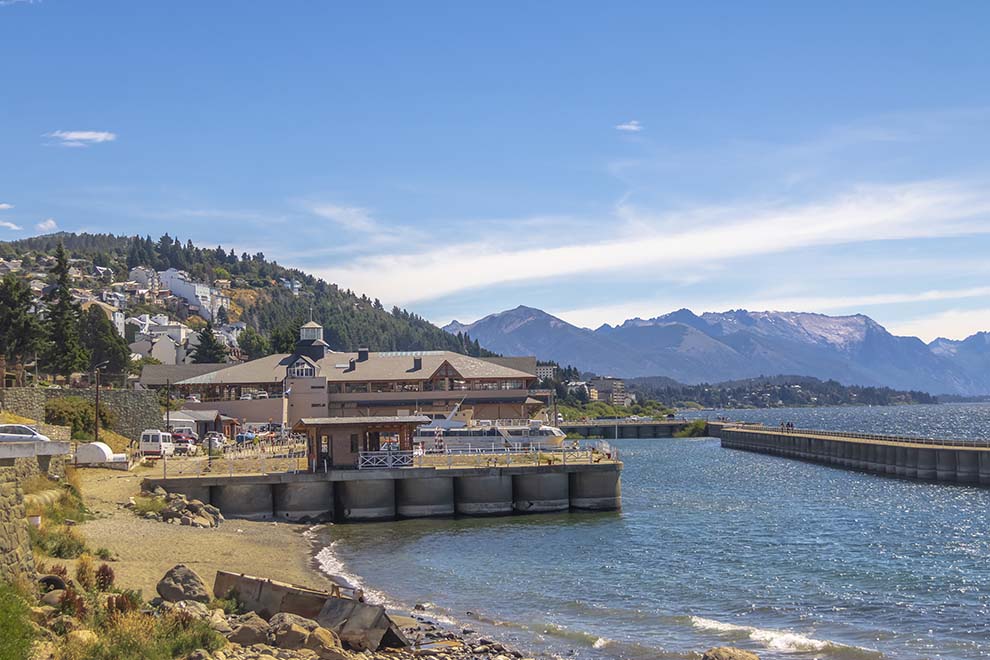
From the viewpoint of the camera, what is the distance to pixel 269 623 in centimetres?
2394

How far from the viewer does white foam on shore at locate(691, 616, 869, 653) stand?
26.6 m

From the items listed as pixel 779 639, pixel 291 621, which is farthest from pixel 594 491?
pixel 291 621

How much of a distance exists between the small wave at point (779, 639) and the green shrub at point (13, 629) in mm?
17916

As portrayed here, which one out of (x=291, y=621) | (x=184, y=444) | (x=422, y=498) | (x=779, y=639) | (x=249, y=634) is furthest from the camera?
(x=184, y=444)

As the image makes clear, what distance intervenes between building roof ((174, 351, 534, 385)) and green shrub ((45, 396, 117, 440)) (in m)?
35.9

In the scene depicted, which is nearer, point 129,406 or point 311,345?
point 129,406

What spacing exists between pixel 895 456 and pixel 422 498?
4758cm

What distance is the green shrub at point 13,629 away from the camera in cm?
1644

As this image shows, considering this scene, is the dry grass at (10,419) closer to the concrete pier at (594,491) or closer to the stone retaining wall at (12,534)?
the stone retaining wall at (12,534)

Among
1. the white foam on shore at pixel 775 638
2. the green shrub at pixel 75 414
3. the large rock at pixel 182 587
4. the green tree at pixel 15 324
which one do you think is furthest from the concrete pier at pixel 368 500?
the green tree at pixel 15 324

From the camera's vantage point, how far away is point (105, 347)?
12312 centimetres

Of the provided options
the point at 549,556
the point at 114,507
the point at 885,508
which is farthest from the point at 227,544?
the point at 885,508

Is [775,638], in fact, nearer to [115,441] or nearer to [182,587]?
[182,587]

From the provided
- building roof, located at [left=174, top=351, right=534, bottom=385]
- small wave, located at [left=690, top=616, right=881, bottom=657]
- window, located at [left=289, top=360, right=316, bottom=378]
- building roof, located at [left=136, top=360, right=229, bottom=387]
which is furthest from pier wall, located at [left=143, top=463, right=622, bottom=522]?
building roof, located at [left=136, top=360, right=229, bottom=387]
